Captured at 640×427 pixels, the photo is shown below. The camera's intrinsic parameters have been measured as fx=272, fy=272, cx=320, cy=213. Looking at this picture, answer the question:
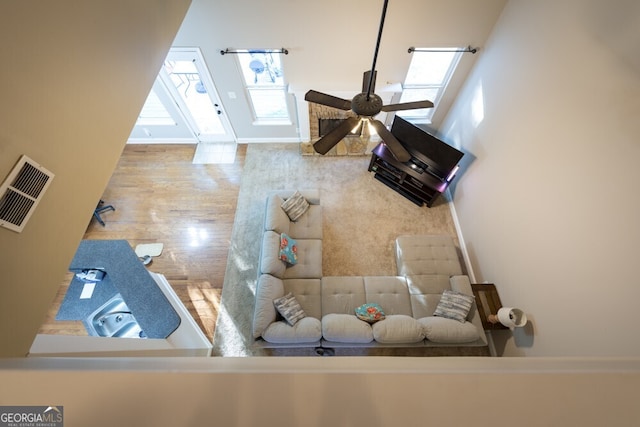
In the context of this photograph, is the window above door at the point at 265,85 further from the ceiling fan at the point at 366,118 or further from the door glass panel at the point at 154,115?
the ceiling fan at the point at 366,118

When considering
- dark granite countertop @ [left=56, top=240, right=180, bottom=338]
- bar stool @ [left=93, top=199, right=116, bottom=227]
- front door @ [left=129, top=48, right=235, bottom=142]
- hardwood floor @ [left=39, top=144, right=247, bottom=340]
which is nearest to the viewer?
dark granite countertop @ [left=56, top=240, right=180, bottom=338]

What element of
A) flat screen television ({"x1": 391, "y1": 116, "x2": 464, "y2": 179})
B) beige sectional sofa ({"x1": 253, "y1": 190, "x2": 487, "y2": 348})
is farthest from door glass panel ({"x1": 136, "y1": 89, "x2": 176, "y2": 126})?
flat screen television ({"x1": 391, "y1": 116, "x2": 464, "y2": 179})

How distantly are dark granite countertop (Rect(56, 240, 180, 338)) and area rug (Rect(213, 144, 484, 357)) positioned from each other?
1.31 metres

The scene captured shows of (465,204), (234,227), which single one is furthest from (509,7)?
(234,227)

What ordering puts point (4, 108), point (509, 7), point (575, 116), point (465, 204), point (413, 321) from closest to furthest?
point (4, 108), point (575, 116), point (413, 321), point (509, 7), point (465, 204)

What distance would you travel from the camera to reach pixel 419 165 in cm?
432

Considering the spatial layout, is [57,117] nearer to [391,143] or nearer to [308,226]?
[391,143]

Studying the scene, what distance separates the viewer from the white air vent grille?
1.36m

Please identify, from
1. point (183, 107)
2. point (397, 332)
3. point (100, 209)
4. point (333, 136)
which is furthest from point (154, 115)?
point (397, 332)

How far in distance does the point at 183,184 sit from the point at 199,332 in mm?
2668

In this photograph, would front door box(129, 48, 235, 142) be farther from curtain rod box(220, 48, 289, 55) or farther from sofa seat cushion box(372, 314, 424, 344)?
sofa seat cushion box(372, 314, 424, 344)

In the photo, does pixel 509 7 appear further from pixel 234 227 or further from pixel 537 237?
pixel 234 227

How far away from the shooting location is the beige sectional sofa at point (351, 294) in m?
2.98

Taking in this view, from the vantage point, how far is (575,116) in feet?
7.78
